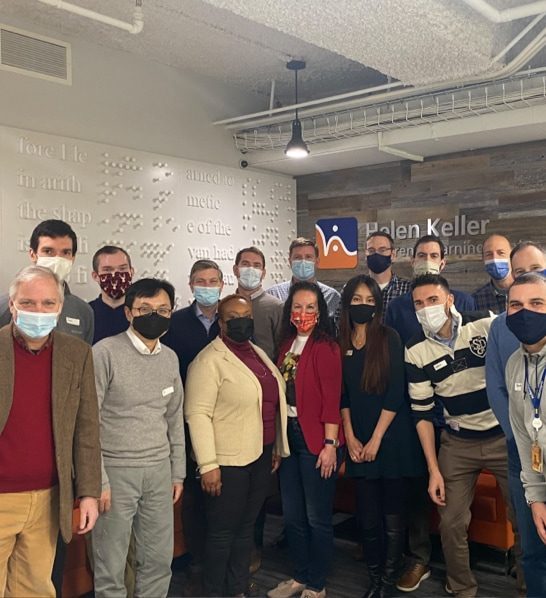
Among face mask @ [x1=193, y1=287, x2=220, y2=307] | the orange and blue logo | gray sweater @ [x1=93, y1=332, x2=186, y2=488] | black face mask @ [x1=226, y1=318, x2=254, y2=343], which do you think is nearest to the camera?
gray sweater @ [x1=93, y1=332, x2=186, y2=488]

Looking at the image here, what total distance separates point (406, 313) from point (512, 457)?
1.19 metres

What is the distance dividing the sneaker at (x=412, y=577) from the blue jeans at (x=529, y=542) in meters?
0.78

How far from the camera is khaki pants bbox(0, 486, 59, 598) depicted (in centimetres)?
238

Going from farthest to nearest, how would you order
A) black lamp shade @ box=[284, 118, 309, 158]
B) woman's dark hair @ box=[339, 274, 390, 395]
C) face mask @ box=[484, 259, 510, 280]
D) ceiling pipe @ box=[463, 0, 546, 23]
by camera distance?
black lamp shade @ box=[284, 118, 309, 158] → face mask @ box=[484, 259, 510, 280] → ceiling pipe @ box=[463, 0, 546, 23] → woman's dark hair @ box=[339, 274, 390, 395]

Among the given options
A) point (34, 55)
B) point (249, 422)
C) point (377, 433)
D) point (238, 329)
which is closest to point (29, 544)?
point (249, 422)

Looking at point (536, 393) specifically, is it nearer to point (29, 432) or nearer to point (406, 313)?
point (406, 313)

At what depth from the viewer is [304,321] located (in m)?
3.42

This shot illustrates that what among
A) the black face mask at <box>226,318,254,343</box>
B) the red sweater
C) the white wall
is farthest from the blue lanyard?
the white wall

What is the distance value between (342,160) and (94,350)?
3.74 meters

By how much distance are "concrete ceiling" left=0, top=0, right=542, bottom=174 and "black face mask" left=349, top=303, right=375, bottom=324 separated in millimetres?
1502

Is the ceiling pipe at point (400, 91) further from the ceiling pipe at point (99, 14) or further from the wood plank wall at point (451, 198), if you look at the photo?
the ceiling pipe at point (99, 14)

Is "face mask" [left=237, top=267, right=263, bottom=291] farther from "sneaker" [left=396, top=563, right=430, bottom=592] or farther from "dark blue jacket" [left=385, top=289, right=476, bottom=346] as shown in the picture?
"sneaker" [left=396, top=563, right=430, bottom=592]

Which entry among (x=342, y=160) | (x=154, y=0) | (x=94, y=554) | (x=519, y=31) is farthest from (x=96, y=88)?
(x=94, y=554)

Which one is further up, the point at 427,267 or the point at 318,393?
the point at 427,267
